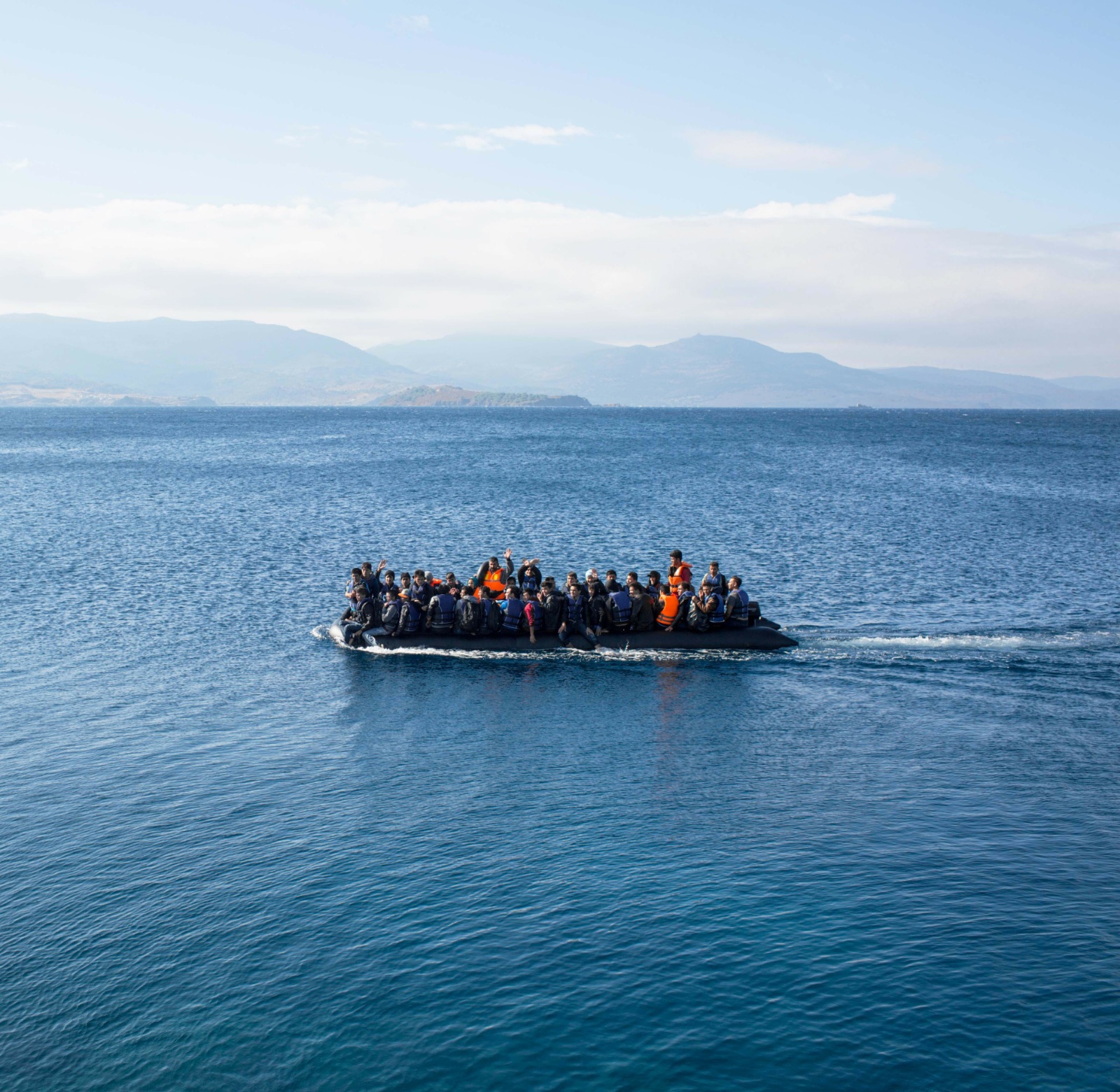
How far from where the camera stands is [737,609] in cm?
Answer: 3575

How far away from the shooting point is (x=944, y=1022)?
15281mm

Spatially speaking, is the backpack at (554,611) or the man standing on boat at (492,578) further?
the man standing on boat at (492,578)

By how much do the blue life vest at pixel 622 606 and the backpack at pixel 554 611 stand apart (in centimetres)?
178

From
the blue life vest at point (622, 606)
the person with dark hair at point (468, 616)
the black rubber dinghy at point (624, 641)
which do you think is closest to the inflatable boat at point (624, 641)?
the black rubber dinghy at point (624, 641)

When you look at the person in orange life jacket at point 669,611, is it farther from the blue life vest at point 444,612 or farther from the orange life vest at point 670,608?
the blue life vest at point 444,612

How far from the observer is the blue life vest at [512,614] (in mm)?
36219

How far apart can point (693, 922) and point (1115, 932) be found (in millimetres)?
7104

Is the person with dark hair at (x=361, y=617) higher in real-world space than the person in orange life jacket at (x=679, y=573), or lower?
lower

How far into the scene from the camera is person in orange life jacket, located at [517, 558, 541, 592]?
37031 mm

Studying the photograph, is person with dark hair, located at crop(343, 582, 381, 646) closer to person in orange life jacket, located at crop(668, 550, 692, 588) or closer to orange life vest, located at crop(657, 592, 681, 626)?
orange life vest, located at crop(657, 592, 681, 626)

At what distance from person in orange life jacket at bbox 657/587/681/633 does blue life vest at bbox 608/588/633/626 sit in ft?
3.62

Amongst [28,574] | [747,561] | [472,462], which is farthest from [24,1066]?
[472,462]

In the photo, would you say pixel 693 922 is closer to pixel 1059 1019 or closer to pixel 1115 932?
pixel 1059 1019

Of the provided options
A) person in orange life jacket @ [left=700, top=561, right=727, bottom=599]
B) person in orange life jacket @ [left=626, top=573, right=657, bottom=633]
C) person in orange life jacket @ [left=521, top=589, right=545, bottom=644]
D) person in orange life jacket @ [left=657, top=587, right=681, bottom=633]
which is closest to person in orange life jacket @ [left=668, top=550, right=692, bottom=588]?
person in orange life jacket @ [left=657, top=587, right=681, bottom=633]
